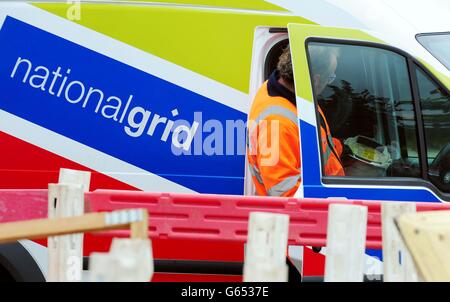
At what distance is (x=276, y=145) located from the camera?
460 cm

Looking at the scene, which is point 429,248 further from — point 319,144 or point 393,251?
point 319,144

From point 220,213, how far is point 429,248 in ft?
4.46

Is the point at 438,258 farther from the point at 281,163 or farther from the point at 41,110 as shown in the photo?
the point at 41,110

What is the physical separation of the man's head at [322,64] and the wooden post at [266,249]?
6.79 feet

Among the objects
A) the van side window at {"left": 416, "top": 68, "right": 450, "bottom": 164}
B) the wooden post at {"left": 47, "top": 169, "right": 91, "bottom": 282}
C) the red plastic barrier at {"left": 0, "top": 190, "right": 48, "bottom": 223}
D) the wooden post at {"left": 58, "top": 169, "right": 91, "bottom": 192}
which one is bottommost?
the wooden post at {"left": 47, "top": 169, "right": 91, "bottom": 282}

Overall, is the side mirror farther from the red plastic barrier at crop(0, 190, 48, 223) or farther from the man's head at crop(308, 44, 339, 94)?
the red plastic barrier at crop(0, 190, 48, 223)

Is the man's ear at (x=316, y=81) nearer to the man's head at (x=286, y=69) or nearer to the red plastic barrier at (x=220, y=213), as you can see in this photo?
the man's head at (x=286, y=69)

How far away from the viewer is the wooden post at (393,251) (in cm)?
Result: 304

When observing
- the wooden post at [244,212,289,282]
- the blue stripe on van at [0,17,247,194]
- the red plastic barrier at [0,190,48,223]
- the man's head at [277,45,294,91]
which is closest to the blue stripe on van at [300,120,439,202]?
the man's head at [277,45,294,91]

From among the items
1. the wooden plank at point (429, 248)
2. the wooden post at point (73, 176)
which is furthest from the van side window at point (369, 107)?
the wooden plank at point (429, 248)

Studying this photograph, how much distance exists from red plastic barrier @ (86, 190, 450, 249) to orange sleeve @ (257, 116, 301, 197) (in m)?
0.84

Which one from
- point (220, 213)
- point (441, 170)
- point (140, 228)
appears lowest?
point (140, 228)

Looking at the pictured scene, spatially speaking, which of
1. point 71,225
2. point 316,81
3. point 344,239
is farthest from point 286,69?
point 71,225

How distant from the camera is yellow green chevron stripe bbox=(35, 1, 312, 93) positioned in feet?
15.3
